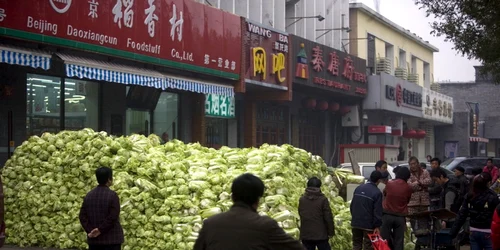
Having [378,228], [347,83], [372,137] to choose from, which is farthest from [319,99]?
[378,228]

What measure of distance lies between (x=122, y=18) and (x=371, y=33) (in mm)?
23279

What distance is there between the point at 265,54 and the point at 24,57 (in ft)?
A: 34.9

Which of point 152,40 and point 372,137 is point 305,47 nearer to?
point 152,40

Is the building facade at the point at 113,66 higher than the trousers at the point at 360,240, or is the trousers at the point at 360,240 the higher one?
the building facade at the point at 113,66

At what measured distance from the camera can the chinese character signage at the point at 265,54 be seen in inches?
937

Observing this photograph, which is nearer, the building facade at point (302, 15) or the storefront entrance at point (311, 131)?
the building facade at point (302, 15)

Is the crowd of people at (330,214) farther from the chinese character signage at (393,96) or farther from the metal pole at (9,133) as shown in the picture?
the chinese character signage at (393,96)

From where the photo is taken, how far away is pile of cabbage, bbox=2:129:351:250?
41.5ft

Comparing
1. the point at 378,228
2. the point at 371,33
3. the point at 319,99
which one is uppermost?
the point at 371,33

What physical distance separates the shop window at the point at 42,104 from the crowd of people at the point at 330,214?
8002 mm

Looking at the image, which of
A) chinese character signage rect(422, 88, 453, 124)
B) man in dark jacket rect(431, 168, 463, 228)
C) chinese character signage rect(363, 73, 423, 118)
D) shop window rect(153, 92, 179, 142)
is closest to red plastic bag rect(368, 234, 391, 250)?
man in dark jacket rect(431, 168, 463, 228)

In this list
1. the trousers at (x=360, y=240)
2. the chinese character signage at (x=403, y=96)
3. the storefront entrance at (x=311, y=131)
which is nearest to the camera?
the trousers at (x=360, y=240)

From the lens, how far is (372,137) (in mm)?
38688

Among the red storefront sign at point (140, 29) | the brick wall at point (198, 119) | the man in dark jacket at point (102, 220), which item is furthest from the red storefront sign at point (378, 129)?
the man in dark jacket at point (102, 220)
